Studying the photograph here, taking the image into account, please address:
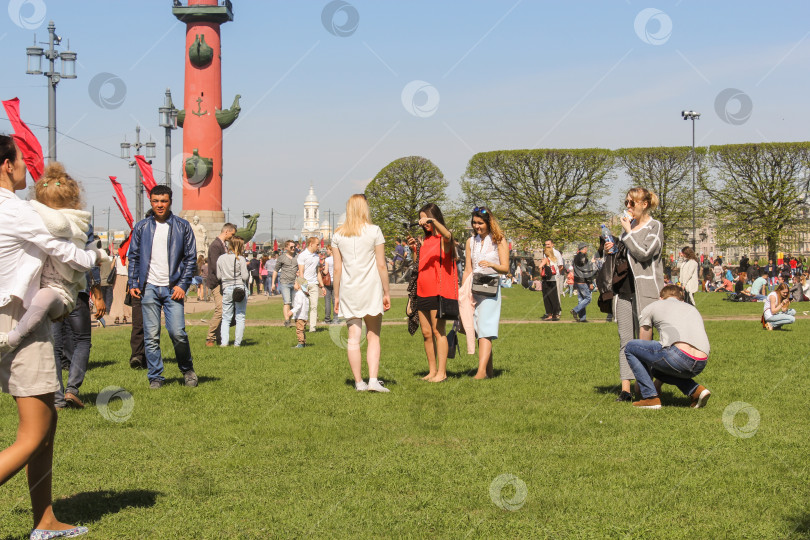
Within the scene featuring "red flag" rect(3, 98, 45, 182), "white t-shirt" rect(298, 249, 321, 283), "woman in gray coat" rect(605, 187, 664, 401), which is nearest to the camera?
"woman in gray coat" rect(605, 187, 664, 401)

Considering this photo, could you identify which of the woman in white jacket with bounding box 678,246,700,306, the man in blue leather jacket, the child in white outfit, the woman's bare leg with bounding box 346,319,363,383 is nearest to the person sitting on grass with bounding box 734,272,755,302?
the woman in white jacket with bounding box 678,246,700,306

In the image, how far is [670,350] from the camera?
716 centimetres

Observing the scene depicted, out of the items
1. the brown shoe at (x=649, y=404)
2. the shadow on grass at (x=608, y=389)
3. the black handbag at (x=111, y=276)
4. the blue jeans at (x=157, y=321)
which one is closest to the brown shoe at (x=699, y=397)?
the brown shoe at (x=649, y=404)

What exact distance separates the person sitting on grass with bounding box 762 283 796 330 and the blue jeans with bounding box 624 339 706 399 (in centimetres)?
934

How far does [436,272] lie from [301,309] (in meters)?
5.21

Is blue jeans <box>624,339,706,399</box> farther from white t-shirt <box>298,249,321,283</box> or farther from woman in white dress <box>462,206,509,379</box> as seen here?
white t-shirt <box>298,249,321,283</box>

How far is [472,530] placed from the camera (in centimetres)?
422

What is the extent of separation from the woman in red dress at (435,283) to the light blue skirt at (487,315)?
0.29m

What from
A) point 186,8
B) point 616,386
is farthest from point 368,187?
point 616,386

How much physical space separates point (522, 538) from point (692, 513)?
97 centimetres

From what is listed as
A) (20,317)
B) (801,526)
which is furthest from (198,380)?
(801,526)

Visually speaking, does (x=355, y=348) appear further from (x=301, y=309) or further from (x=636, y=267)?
(x=301, y=309)

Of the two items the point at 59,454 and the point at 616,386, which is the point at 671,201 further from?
the point at 59,454

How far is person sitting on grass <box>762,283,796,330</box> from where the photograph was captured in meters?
15.8
